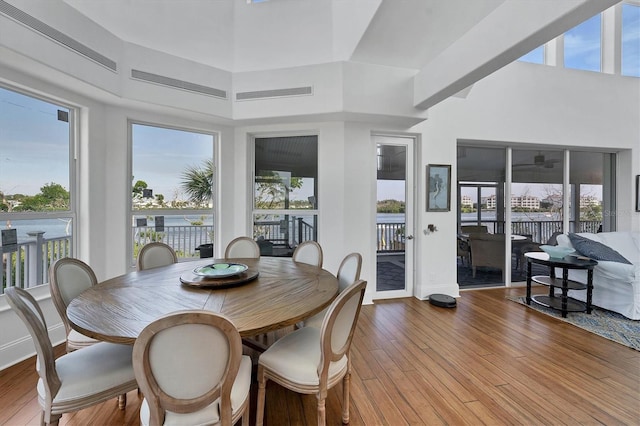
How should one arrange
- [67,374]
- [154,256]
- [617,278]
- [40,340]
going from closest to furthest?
[40,340], [67,374], [154,256], [617,278]

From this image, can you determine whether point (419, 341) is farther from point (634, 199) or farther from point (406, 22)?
point (634, 199)

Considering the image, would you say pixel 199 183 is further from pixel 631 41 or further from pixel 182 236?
pixel 631 41

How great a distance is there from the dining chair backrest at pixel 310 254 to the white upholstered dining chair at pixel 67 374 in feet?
5.87

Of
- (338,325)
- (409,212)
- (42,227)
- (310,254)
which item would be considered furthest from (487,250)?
(42,227)

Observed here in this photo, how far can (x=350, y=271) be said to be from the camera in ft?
7.54

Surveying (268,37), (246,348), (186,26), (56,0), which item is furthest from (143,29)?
(246,348)

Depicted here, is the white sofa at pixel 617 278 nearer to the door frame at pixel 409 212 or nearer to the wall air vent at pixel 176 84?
the door frame at pixel 409 212

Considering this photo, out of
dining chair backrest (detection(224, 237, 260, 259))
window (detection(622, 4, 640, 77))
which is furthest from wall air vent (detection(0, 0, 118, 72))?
window (detection(622, 4, 640, 77))

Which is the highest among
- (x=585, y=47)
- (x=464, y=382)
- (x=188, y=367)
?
(x=585, y=47)

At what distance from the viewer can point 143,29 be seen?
10.1ft

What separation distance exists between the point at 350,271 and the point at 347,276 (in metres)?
0.06

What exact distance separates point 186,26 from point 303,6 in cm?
143

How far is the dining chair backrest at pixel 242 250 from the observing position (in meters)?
3.32

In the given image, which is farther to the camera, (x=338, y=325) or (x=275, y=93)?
(x=275, y=93)
